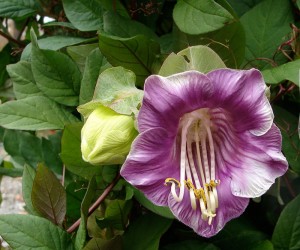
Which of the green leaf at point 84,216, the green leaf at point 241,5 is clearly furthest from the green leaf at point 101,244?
the green leaf at point 241,5

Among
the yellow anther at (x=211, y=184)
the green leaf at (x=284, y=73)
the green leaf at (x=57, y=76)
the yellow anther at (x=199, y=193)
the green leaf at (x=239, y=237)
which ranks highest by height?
the green leaf at (x=284, y=73)

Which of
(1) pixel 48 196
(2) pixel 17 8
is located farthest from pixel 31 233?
(2) pixel 17 8

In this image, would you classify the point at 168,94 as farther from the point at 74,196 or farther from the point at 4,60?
the point at 4,60

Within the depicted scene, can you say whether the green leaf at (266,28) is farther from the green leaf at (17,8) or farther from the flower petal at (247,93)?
the green leaf at (17,8)

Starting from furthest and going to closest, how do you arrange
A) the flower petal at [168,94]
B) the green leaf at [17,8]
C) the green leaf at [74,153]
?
the green leaf at [17,8], the green leaf at [74,153], the flower petal at [168,94]

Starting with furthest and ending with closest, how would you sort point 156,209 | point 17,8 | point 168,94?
point 17,8 → point 156,209 → point 168,94

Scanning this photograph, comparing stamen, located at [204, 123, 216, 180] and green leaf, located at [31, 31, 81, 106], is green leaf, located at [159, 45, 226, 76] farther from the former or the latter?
green leaf, located at [31, 31, 81, 106]

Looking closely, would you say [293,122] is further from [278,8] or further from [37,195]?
[37,195]
